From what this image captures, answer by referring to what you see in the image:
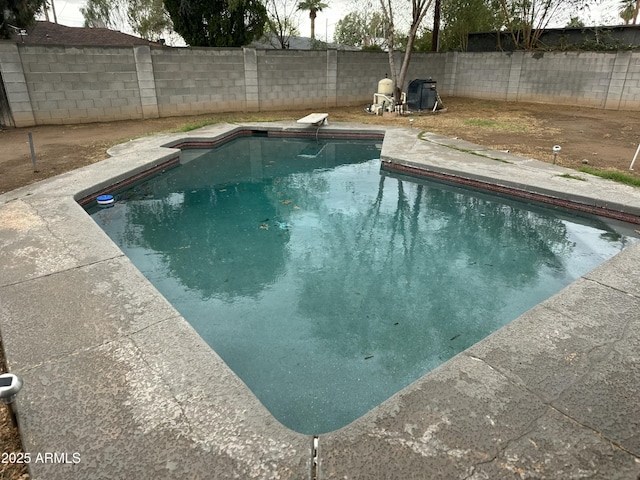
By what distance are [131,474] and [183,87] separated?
992 centimetres

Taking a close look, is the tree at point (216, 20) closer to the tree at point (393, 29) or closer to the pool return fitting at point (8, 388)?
the tree at point (393, 29)

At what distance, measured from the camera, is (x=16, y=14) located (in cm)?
959

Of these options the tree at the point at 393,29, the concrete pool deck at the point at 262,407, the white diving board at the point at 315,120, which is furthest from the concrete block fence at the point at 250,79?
the concrete pool deck at the point at 262,407

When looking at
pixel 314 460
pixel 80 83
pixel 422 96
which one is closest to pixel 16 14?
pixel 80 83

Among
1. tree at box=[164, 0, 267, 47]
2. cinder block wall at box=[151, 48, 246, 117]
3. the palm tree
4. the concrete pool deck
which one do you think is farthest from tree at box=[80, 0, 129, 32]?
the concrete pool deck

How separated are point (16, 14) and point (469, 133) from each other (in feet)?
35.5

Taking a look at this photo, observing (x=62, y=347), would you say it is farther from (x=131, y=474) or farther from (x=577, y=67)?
(x=577, y=67)

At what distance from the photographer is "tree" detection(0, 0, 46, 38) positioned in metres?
9.38

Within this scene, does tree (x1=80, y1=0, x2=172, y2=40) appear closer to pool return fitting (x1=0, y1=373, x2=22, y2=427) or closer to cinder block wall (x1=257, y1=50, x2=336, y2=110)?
cinder block wall (x1=257, y1=50, x2=336, y2=110)

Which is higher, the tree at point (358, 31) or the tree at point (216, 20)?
the tree at point (358, 31)

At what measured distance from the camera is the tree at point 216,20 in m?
12.1

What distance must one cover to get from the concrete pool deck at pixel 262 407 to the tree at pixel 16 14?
971 centimetres

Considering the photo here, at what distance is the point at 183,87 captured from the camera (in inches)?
389

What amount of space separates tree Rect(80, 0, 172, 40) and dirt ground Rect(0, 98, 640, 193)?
1132 cm
